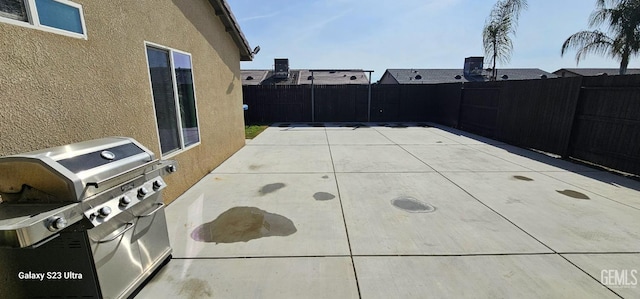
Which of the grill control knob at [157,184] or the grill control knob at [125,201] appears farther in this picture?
the grill control knob at [157,184]

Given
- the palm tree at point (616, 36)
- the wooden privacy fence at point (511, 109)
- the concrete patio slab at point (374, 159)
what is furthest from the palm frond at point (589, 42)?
the concrete patio slab at point (374, 159)

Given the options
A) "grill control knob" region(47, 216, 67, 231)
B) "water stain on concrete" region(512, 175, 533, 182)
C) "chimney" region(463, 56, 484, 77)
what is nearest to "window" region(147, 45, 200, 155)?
"grill control knob" region(47, 216, 67, 231)

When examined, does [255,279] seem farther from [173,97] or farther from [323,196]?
[173,97]

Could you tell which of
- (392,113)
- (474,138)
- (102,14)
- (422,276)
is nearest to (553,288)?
(422,276)

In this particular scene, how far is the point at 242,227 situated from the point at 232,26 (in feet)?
16.7

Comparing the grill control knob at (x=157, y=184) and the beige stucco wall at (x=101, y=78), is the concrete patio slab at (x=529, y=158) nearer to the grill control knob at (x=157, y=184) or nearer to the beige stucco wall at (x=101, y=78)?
the grill control knob at (x=157, y=184)

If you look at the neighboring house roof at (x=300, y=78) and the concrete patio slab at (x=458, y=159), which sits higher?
the neighboring house roof at (x=300, y=78)

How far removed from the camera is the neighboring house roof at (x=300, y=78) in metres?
26.7

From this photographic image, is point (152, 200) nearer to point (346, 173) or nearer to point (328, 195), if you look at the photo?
point (328, 195)

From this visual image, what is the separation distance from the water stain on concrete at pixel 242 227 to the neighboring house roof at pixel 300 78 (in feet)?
77.6

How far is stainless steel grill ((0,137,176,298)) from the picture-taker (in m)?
1.56

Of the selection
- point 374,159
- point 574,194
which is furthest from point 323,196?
point 574,194

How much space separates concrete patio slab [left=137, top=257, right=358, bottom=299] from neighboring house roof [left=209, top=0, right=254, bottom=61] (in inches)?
205

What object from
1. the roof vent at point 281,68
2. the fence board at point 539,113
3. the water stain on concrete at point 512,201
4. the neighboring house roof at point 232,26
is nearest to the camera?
the water stain on concrete at point 512,201
